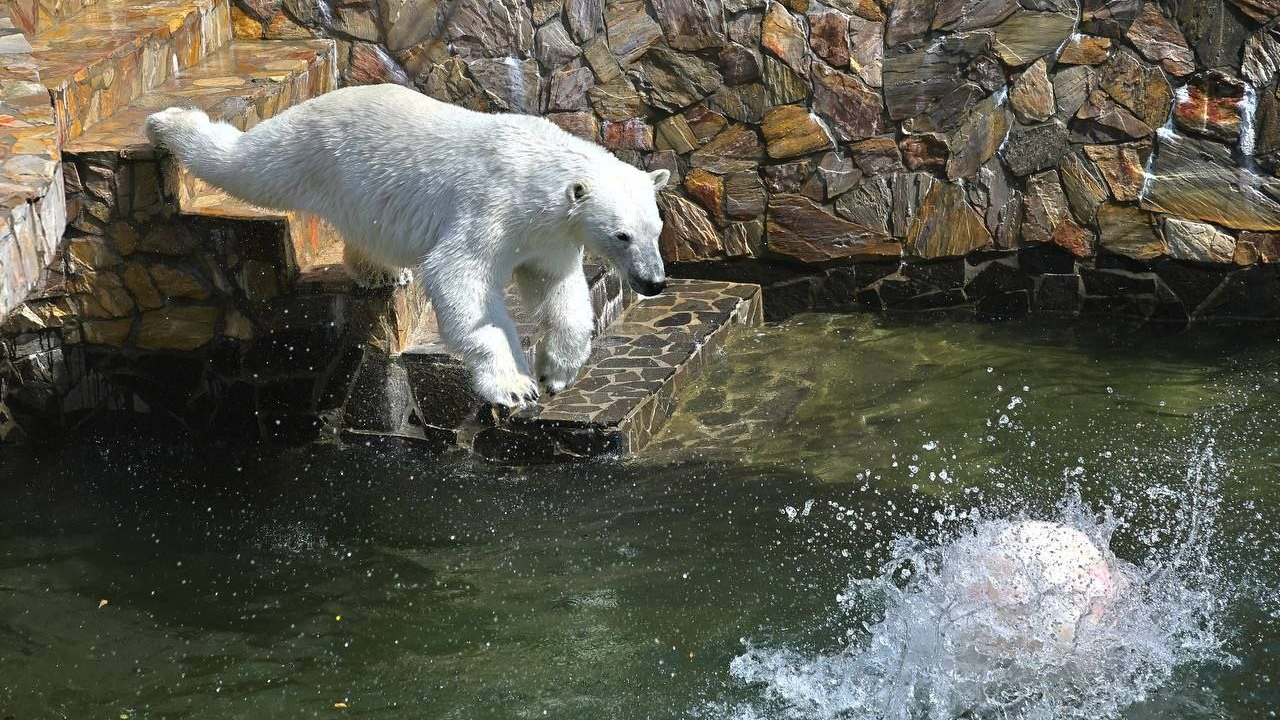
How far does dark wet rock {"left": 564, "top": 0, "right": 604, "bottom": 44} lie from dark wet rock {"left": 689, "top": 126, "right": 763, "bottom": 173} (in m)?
0.85

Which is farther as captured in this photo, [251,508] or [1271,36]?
[1271,36]

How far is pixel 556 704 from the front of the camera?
418 centimetres

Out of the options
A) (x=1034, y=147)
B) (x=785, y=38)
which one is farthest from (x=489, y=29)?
(x=1034, y=147)

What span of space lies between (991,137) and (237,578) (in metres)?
4.47

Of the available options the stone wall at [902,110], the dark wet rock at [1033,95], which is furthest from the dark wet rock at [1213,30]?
the dark wet rock at [1033,95]

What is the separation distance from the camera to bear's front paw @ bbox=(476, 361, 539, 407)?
447 centimetres

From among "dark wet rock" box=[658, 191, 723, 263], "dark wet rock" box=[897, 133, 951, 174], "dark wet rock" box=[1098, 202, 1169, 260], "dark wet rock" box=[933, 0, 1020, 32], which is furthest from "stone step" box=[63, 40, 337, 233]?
"dark wet rock" box=[1098, 202, 1169, 260]

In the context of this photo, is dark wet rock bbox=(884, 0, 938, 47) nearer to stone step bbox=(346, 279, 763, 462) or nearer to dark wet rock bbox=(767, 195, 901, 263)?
dark wet rock bbox=(767, 195, 901, 263)

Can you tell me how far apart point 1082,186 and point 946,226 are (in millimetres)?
728

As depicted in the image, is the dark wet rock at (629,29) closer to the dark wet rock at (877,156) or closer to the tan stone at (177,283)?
the dark wet rock at (877,156)

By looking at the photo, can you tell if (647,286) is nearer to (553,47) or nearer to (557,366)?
(557,366)

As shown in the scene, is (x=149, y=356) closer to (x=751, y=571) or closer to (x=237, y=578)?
(x=237, y=578)

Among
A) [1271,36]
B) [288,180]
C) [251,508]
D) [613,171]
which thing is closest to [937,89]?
[1271,36]

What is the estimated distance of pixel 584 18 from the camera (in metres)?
7.35
